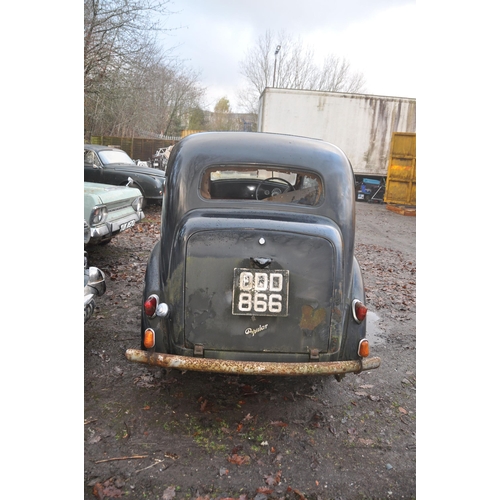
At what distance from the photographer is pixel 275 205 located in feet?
10.7

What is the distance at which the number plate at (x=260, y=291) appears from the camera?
2.83 metres

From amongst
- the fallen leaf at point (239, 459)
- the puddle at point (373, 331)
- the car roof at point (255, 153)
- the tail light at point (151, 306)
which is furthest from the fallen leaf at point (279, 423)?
the car roof at point (255, 153)

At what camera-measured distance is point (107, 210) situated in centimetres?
645

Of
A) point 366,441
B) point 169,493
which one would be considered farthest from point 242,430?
point 366,441

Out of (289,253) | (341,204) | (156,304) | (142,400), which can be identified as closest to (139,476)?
(142,400)

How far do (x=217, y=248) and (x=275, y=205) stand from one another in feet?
2.23

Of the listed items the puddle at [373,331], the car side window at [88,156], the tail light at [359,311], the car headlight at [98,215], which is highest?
the car side window at [88,156]

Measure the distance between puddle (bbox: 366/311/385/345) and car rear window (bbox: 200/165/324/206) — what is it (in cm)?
194

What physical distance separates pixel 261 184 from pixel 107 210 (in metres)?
3.13

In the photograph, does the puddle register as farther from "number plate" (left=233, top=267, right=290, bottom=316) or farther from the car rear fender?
"number plate" (left=233, top=267, right=290, bottom=316)

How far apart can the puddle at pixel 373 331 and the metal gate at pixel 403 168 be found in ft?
36.9

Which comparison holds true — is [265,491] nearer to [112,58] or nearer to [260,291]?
[260,291]

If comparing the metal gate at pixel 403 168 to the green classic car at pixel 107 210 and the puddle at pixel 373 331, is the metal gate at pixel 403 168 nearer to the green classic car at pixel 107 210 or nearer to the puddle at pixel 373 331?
the green classic car at pixel 107 210

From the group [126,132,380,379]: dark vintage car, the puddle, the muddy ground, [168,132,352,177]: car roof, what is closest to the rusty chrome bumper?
[126,132,380,379]: dark vintage car
